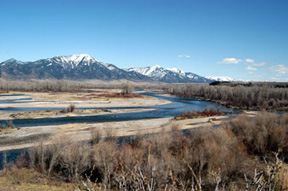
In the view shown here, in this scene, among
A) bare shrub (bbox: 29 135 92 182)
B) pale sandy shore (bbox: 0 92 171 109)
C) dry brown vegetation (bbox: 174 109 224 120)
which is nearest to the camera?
bare shrub (bbox: 29 135 92 182)

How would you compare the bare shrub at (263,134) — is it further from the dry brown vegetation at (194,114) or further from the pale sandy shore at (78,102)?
the pale sandy shore at (78,102)

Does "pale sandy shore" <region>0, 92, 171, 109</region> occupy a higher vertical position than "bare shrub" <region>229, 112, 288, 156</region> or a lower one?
lower

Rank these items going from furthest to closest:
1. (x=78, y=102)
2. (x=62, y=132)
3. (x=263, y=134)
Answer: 1. (x=78, y=102)
2. (x=62, y=132)
3. (x=263, y=134)

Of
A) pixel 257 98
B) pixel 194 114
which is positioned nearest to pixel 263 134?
pixel 194 114

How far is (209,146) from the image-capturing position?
18.1 m

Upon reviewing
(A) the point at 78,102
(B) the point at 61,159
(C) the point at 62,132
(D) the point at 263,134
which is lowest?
(C) the point at 62,132

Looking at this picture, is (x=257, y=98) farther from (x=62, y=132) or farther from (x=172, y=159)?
(x=172, y=159)

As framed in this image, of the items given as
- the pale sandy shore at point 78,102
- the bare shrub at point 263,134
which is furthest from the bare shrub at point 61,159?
the pale sandy shore at point 78,102

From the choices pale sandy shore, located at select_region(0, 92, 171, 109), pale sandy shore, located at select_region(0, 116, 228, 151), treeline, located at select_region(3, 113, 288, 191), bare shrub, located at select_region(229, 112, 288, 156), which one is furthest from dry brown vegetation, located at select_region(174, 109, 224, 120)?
pale sandy shore, located at select_region(0, 92, 171, 109)

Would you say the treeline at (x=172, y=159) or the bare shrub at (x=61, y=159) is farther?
the bare shrub at (x=61, y=159)

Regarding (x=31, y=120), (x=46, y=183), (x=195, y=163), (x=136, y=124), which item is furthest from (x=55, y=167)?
(x=31, y=120)

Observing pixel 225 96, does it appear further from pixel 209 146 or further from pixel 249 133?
pixel 209 146

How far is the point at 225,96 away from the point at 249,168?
90.6 metres

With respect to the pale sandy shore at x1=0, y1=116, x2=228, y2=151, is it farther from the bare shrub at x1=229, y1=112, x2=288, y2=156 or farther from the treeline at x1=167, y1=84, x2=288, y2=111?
the treeline at x1=167, y1=84, x2=288, y2=111
